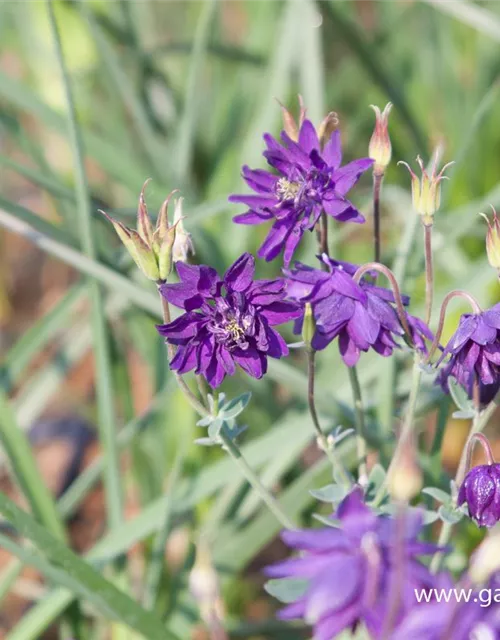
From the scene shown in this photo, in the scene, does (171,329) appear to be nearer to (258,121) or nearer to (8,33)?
(258,121)

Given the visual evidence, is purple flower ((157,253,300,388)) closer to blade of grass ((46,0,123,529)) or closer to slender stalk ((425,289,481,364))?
slender stalk ((425,289,481,364))

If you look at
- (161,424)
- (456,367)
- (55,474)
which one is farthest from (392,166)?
(456,367)

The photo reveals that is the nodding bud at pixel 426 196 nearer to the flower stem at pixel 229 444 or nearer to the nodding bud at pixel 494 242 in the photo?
the nodding bud at pixel 494 242

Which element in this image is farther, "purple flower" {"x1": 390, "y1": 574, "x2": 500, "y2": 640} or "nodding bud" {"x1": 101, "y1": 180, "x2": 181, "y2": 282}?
"nodding bud" {"x1": 101, "y1": 180, "x2": 181, "y2": 282}

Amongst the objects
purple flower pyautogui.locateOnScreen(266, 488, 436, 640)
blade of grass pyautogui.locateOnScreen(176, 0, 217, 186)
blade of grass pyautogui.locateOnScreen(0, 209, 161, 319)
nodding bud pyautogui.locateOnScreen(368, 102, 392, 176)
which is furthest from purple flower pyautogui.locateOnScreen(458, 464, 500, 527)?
blade of grass pyautogui.locateOnScreen(176, 0, 217, 186)

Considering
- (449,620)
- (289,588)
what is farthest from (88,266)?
(449,620)

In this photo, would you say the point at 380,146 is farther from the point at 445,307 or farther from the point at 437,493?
the point at 437,493

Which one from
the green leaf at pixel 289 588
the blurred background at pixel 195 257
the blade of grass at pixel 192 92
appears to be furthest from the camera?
the blade of grass at pixel 192 92

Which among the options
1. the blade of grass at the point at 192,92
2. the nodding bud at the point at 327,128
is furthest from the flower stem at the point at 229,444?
the blade of grass at the point at 192,92
